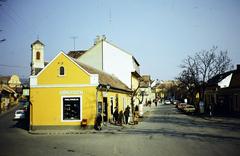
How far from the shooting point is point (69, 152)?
14.5 m

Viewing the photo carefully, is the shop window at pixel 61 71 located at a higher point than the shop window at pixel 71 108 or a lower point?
higher

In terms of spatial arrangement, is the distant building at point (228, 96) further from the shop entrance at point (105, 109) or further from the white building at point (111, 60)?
the shop entrance at point (105, 109)

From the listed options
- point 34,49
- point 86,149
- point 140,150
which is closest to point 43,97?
point 86,149

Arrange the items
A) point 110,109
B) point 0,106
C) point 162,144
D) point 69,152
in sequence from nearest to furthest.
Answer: point 69,152 < point 162,144 < point 110,109 < point 0,106

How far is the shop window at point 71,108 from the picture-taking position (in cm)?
2599

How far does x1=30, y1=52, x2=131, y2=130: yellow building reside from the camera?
84.9 ft

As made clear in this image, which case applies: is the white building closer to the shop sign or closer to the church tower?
the church tower

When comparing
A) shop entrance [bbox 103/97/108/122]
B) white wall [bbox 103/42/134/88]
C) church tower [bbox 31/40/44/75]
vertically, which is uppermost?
church tower [bbox 31/40/44/75]

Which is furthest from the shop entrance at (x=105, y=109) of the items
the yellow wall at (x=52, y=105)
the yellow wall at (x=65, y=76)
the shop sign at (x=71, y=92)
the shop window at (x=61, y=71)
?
the shop window at (x=61, y=71)

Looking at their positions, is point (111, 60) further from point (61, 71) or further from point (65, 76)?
point (65, 76)

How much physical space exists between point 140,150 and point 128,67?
32909 mm

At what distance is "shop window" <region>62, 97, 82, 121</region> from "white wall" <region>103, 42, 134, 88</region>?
745 inches

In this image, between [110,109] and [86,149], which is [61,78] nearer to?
[110,109]

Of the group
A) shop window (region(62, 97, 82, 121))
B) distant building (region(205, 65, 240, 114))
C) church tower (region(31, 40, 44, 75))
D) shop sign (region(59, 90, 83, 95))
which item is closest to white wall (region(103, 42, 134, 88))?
church tower (region(31, 40, 44, 75))
